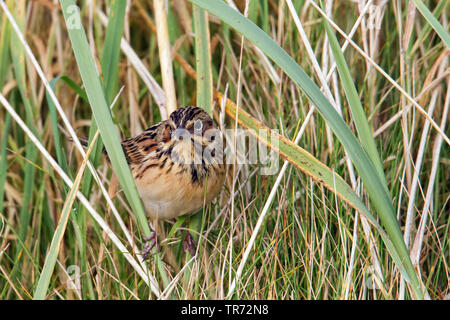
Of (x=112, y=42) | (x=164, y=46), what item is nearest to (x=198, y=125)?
(x=164, y=46)

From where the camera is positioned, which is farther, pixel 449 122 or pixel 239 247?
pixel 449 122

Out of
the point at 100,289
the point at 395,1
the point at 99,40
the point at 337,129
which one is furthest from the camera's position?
the point at 99,40

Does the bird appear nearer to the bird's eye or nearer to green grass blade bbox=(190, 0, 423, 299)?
the bird's eye

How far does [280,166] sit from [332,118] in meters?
0.79

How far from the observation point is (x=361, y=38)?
124 inches

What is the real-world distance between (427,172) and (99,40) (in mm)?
1956

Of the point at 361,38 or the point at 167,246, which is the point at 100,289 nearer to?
the point at 167,246

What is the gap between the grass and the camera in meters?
2.33

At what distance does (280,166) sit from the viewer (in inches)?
115

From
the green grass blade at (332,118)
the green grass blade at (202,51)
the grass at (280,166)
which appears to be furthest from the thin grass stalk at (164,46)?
the green grass blade at (332,118)

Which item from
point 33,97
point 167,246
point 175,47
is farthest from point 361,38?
point 33,97

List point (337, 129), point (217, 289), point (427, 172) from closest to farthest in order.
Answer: point (337, 129) → point (217, 289) → point (427, 172)

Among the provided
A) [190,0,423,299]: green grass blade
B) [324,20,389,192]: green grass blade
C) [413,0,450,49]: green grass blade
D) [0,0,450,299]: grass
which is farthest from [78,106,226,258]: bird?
[413,0,450,49]: green grass blade

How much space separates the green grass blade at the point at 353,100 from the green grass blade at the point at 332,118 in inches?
3.4
